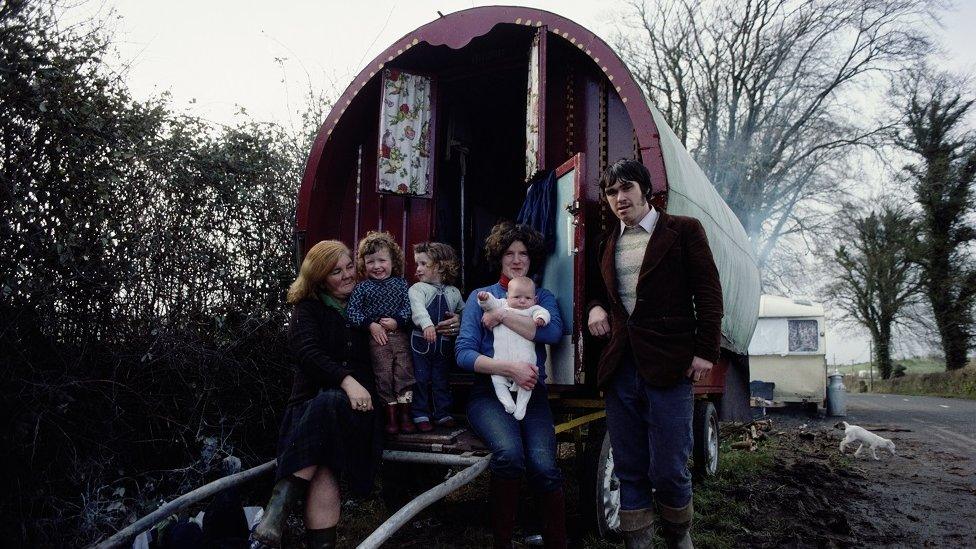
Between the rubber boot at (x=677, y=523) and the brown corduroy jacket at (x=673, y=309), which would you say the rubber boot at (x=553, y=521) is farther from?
the brown corduroy jacket at (x=673, y=309)

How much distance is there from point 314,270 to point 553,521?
5.97ft

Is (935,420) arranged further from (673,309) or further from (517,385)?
(517,385)

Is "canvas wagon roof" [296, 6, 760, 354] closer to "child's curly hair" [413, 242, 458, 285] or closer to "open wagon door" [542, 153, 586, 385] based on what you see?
"open wagon door" [542, 153, 586, 385]

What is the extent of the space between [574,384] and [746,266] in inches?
155

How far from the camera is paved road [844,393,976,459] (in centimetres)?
929

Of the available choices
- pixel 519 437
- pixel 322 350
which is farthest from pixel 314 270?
pixel 519 437

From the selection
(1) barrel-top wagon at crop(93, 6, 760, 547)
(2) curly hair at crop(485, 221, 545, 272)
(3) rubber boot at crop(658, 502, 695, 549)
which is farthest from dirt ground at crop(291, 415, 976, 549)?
(2) curly hair at crop(485, 221, 545, 272)

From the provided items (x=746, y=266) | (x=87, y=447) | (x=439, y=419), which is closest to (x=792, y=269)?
(x=746, y=266)

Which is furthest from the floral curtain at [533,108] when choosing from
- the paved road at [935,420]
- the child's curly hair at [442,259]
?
the paved road at [935,420]

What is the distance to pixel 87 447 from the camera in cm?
372

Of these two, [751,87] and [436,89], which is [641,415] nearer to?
A: [436,89]

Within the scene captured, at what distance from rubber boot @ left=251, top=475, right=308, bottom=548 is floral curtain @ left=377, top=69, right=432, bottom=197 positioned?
270 centimetres

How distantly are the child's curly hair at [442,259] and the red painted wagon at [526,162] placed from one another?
0.68 metres

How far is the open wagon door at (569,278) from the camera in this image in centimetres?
370
